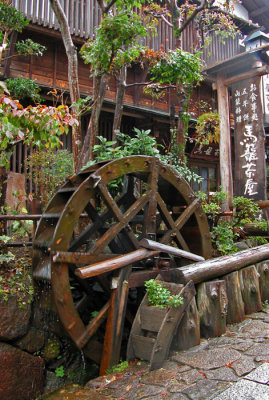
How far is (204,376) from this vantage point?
3.77 metres

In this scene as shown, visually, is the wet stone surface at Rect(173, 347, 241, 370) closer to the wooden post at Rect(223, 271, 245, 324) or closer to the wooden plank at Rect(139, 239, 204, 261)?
the wooden post at Rect(223, 271, 245, 324)

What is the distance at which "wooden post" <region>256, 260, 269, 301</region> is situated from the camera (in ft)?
20.3

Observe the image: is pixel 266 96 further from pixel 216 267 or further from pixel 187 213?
pixel 216 267

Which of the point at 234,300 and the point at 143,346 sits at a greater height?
the point at 234,300

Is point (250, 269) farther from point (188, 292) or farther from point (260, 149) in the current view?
point (260, 149)

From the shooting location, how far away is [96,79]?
7812mm

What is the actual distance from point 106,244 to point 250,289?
2.48m

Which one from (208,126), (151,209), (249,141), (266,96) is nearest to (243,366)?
(151,209)

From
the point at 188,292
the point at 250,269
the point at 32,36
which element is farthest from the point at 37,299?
the point at 32,36

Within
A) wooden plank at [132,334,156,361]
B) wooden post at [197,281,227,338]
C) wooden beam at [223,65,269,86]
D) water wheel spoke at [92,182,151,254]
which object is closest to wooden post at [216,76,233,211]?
wooden beam at [223,65,269,86]

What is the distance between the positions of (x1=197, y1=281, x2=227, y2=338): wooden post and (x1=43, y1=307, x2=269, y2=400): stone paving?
0.12 m

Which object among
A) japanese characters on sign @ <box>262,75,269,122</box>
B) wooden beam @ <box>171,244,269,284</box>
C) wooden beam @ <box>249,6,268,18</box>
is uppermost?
wooden beam @ <box>249,6,268,18</box>

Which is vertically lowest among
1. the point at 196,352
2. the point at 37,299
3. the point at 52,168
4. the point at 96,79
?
the point at 196,352

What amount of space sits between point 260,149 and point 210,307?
16.4 feet
